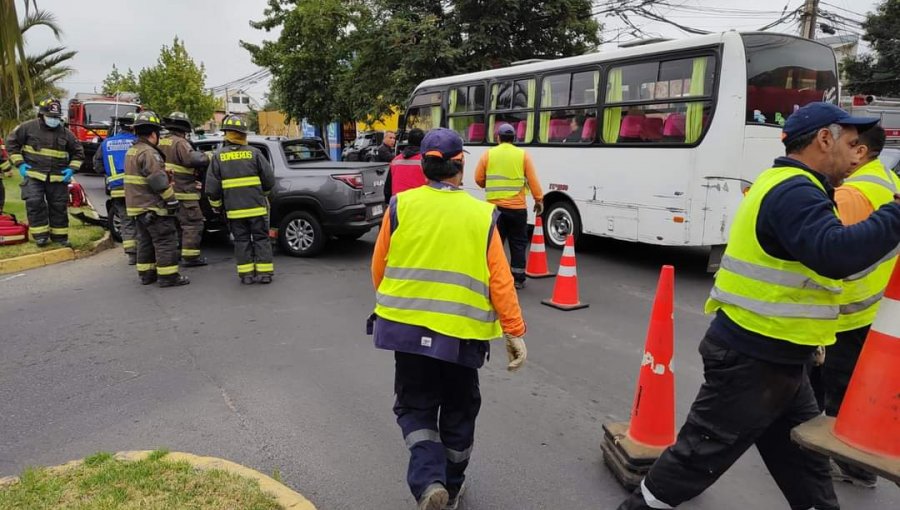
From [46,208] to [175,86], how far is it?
24.7 metres

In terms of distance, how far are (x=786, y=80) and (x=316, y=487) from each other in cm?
719

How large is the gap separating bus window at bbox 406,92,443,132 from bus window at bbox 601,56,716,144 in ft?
12.5

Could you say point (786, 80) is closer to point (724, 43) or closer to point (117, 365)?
point (724, 43)

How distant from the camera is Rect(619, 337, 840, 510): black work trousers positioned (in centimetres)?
219

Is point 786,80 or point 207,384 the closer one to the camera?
point 207,384

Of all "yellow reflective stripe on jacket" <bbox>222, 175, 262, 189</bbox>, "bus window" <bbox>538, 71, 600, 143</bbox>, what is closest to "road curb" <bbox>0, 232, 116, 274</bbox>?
"yellow reflective stripe on jacket" <bbox>222, 175, 262, 189</bbox>

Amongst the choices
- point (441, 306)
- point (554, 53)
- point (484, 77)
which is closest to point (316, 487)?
point (441, 306)

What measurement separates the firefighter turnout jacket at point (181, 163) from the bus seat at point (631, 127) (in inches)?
214

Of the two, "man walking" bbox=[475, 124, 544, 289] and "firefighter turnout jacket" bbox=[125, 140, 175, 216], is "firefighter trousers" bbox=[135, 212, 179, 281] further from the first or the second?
"man walking" bbox=[475, 124, 544, 289]

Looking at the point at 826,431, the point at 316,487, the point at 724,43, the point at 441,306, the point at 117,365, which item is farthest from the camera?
the point at 724,43

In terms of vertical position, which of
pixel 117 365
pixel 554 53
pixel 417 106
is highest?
pixel 554 53

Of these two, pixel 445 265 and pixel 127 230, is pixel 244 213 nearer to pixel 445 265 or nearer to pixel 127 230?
pixel 127 230

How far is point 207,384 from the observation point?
427 cm

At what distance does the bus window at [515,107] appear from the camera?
955cm
